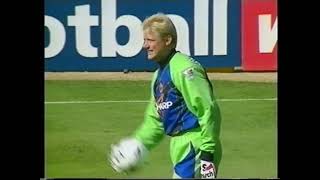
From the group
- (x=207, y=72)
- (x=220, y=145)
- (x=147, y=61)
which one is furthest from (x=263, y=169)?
(x=147, y=61)

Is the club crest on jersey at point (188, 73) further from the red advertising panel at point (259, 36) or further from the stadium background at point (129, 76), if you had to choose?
the red advertising panel at point (259, 36)

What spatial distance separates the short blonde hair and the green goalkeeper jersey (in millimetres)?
99

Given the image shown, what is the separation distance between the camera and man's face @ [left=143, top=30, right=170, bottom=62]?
2.61 metres

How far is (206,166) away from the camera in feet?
8.06

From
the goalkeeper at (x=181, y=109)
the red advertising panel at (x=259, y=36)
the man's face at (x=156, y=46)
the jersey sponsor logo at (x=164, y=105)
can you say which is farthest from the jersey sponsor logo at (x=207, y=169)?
the red advertising panel at (x=259, y=36)

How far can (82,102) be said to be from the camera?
2936 millimetres

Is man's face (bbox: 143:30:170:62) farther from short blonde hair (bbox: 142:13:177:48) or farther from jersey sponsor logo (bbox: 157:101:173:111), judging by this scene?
jersey sponsor logo (bbox: 157:101:173:111)

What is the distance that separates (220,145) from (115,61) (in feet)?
2.27

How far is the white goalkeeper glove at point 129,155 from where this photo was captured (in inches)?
107

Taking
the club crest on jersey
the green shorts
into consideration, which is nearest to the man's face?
the club crest on jersey

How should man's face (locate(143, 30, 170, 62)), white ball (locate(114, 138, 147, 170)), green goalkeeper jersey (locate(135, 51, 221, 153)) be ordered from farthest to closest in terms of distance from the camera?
1. white ball (locate(114, 138, 147, 170))
2. man's face (locate(143, 30, 170, 62))
3. green goalkeeper jersey (locate(135, 51, 221, 153))

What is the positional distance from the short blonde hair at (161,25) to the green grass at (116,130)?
0.89 feet

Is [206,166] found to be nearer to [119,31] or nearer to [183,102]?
[183,102]
